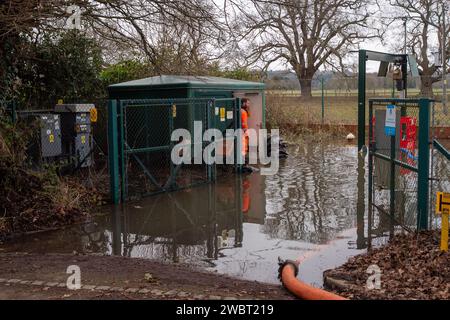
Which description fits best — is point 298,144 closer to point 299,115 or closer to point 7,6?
point 299,115

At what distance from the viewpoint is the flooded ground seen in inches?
272

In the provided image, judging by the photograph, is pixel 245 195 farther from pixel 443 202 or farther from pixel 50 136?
pixel 443 202

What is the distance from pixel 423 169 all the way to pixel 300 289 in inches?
103

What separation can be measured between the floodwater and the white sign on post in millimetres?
1461

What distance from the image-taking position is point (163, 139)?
1378 centimetres

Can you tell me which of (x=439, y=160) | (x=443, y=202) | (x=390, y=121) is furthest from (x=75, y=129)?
(x=439, y=160)

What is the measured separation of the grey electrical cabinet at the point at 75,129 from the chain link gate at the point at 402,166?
5853 mm

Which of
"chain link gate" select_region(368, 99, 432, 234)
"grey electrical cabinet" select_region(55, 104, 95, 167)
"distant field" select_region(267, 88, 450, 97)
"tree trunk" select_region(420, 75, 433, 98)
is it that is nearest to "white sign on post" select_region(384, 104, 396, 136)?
"chain link gate" select_region(368, 99, 432, 234)

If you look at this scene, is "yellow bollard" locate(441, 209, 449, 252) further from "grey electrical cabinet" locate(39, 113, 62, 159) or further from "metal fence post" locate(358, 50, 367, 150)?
"grey electrical cabinet" locate(39, 113, 62, 159)

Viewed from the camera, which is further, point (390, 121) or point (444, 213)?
point (390, 121)

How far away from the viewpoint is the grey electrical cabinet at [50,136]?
11.0m

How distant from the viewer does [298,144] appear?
65.1 ft
